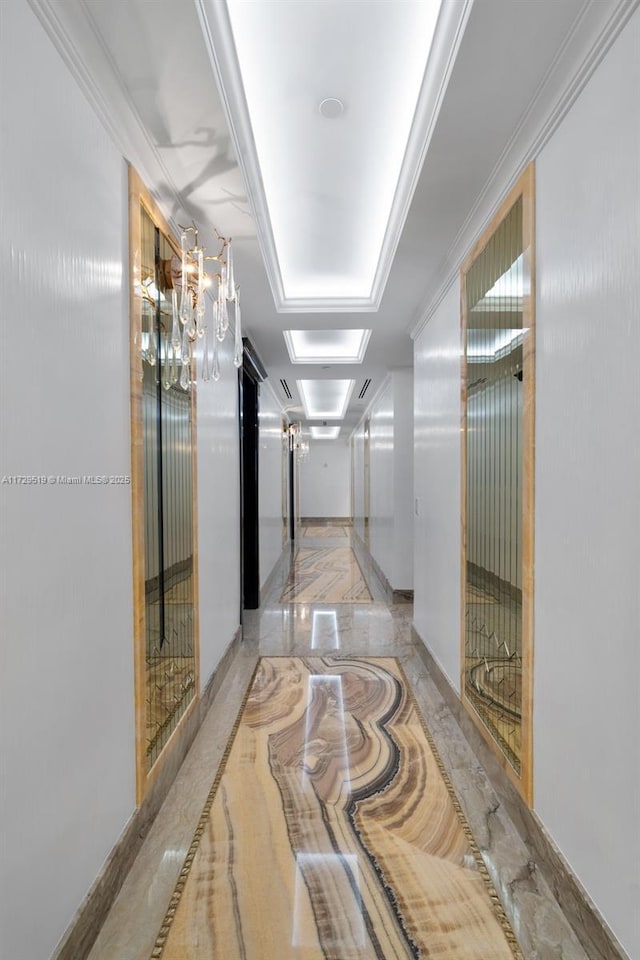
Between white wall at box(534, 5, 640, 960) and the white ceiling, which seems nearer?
white wall at box(534, 5, 640, 960)

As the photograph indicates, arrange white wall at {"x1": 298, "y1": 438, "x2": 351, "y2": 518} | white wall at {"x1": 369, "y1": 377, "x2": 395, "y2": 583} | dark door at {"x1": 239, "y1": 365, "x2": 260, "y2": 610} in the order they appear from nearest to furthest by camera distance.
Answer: dark door at {"x1": 239, "y1": 365, "x2": 260, "y2": 610}, white wall at {"x1": 369, "y1": 377, "x2": 395, "y2": 583}, white wall at {"x1": 298, "y1": 438, "x2": 351, "y2": 518}

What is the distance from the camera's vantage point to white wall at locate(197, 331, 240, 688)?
10.6 feet

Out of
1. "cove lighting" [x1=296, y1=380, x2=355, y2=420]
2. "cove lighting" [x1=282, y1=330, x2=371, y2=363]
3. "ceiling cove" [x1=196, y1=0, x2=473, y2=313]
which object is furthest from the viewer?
"cove lighting" [x1=296, y1=380, x2=355, y2=420]

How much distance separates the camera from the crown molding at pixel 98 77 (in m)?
1.44

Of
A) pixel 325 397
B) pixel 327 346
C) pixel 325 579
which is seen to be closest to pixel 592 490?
pixel 327 346

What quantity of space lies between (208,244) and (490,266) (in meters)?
1.58

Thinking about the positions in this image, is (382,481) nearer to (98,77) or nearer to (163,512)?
(163,512)

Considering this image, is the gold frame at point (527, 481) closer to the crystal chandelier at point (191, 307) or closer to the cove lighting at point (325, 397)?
the crystal chandelier at point (191, 307)

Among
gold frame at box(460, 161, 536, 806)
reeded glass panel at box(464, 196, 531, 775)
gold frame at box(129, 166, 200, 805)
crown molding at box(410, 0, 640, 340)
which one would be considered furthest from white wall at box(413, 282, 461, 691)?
gold frame at box(129, 166, 200, 805)

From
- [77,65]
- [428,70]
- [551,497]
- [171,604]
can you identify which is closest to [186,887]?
[171,604]

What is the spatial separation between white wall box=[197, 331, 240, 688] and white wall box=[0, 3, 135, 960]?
1.31 meters

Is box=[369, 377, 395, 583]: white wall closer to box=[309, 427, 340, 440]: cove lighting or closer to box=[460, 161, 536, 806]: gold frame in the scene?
box=[460, 161, 536, 806]: gold frame

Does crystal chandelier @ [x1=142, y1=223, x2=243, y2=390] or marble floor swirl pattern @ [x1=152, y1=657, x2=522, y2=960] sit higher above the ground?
crystal chandelier @ [x1=142, y1=223, x2=243, y2=390]

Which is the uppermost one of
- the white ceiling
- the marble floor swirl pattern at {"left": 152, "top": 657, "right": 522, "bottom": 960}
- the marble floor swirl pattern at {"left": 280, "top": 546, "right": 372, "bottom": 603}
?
the white ceiling
